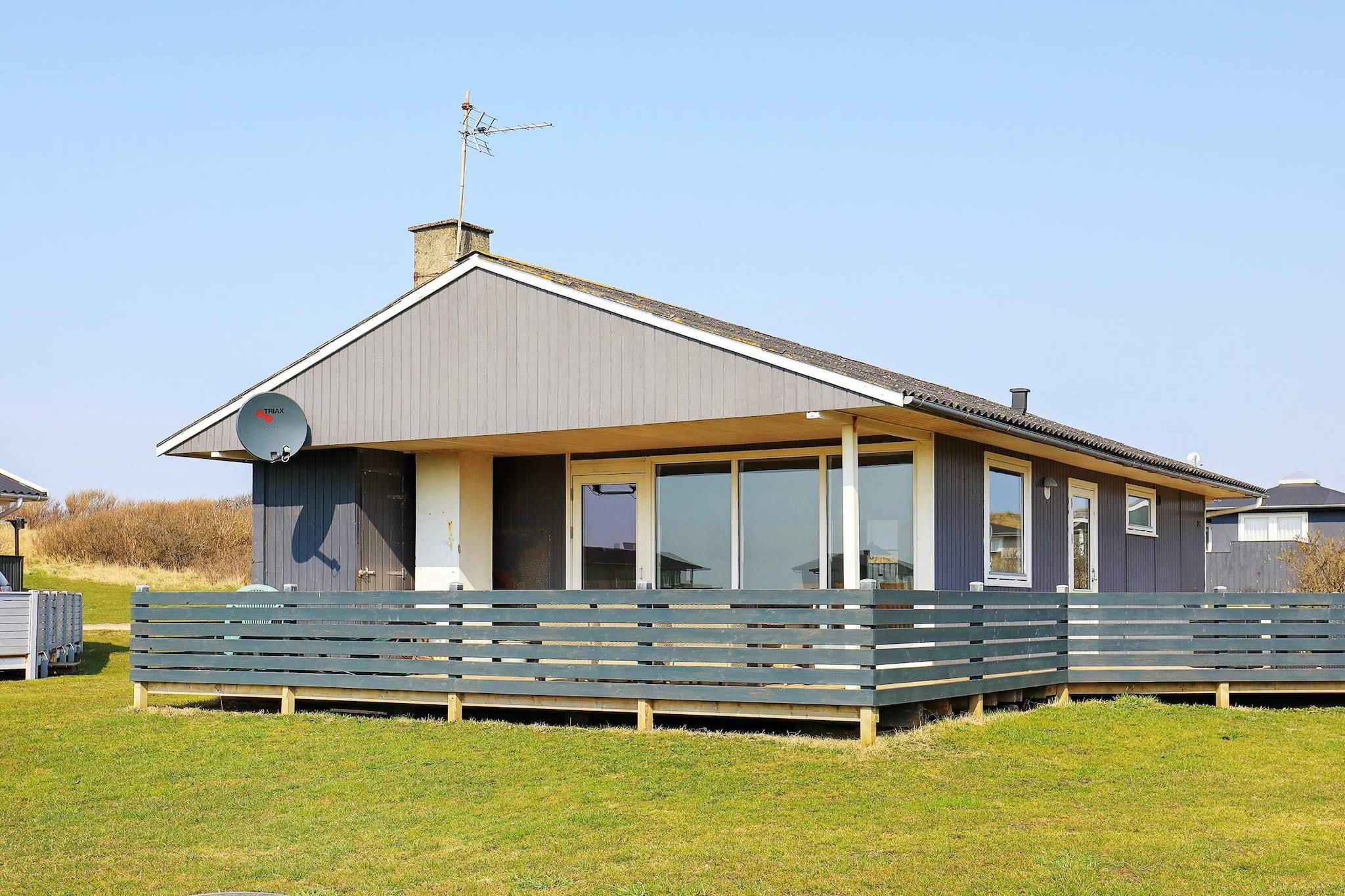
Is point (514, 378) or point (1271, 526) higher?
point (514, 378)

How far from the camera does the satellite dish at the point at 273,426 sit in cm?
1403

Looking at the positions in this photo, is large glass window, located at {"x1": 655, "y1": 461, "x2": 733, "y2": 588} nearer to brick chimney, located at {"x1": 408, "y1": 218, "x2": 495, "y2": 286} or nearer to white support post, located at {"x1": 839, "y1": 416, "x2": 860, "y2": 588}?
white support post, located at {"x1": 839, "y1": 416, "x2": 860, "y2": 588}

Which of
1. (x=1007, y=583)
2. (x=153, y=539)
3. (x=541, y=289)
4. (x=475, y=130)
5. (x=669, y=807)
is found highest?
(x=475, y=130)

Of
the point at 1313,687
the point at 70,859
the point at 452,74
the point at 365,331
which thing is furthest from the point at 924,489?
the point at 452,74

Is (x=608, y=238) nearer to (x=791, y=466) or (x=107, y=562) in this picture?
(x=791, y=466)

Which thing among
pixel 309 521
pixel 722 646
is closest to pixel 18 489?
pixel 309 521

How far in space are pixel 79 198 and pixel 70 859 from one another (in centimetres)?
996

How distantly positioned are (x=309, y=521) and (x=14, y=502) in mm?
10666

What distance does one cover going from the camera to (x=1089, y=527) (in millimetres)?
16531

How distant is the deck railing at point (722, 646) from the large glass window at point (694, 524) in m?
2.12

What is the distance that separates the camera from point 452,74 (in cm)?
1791

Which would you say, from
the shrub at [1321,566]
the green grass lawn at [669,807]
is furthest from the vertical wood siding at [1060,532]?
the shrub at [1321,566]

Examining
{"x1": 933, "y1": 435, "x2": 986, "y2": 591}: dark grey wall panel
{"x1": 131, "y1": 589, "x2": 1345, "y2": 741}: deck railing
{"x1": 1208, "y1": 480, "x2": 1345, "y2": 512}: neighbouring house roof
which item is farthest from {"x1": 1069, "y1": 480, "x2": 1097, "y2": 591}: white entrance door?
{"x1": 1208, "y1": 480, "x2": 1345, "y2": 512}: neighbouring house roof

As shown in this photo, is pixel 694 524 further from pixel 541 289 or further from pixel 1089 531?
pixel 1089 531
